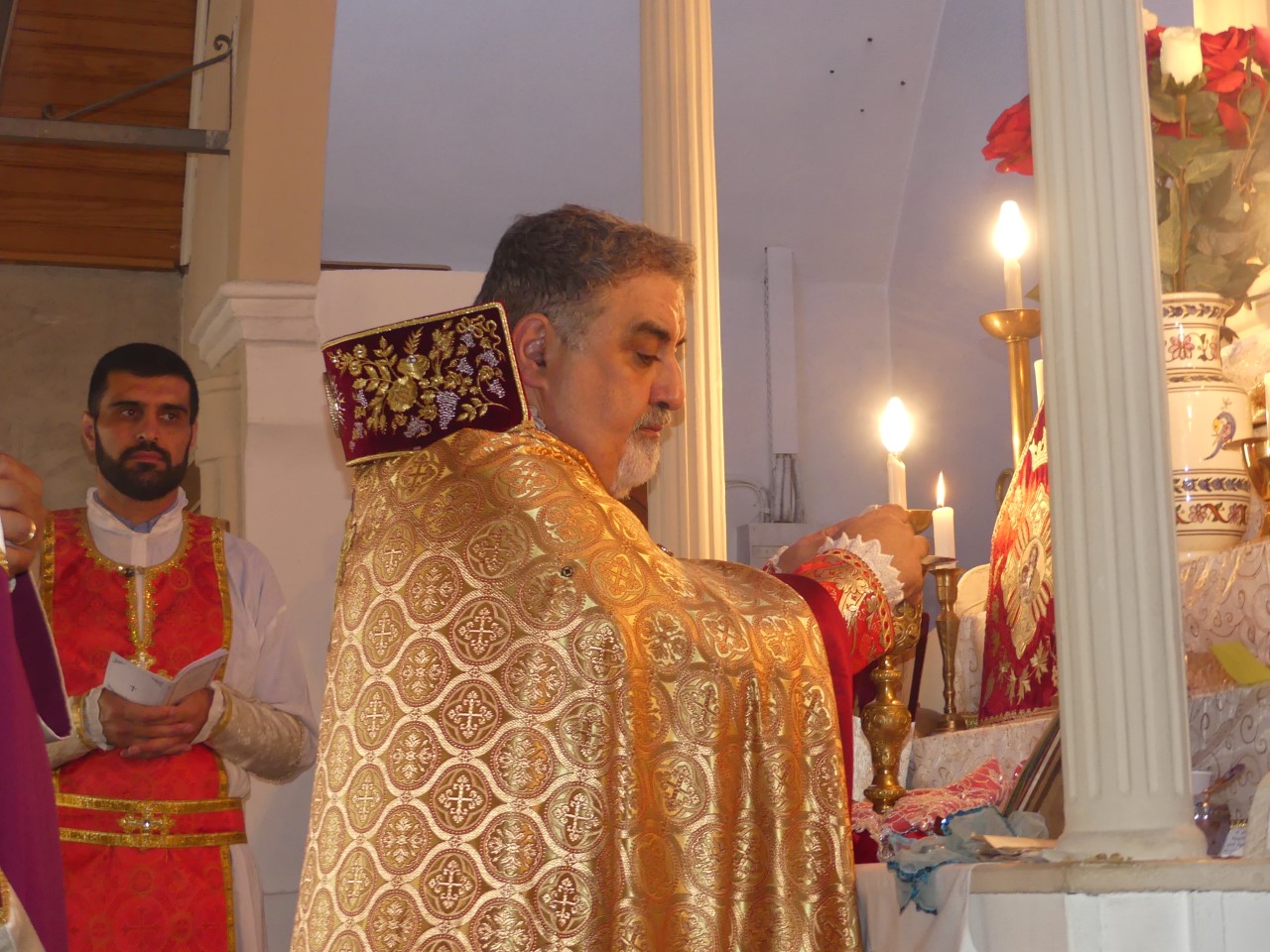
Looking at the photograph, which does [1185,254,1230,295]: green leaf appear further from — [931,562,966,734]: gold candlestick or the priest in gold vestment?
the priest in gold vestment

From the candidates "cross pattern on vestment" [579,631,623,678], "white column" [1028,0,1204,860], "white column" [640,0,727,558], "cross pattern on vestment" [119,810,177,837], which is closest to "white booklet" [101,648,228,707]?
"cross pattern on vestment" [119,810,177,837]

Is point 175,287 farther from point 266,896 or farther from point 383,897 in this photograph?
point 383,897

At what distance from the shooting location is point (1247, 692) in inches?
78.6

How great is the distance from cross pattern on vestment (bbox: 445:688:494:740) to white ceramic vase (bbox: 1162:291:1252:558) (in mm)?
1036

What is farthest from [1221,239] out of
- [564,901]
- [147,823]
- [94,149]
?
[94,149]

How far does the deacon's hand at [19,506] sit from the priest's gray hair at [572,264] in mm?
723

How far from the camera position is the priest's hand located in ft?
12.7

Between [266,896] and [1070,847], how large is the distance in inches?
148

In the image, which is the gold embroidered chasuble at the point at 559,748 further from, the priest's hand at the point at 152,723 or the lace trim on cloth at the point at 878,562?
the priest's hand at the point at 152,723

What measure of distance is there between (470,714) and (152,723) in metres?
2.09

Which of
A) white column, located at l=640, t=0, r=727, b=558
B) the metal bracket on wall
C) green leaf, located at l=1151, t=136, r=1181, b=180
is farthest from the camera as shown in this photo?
the metal bracket on wall

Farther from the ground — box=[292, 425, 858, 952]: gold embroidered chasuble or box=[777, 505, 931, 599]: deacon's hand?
box=[777, 505, 931, 599]: deacon's hand

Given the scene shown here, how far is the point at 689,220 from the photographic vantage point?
348 cm

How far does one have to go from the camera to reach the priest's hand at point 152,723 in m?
3.88
